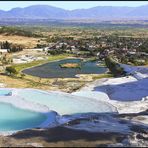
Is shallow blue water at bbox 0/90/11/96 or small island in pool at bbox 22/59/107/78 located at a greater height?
shallow blue water at bbox 0/90/11/96

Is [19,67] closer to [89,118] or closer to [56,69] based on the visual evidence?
[56,69]

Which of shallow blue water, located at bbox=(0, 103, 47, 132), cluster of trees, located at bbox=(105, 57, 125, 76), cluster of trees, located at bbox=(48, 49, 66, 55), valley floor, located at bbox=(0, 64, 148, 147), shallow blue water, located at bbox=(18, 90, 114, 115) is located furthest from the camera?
cluster of trees, located at bbox=(48, 49, 66, 55)

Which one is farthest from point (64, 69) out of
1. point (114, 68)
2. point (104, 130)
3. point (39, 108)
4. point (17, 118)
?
point (104, 130)

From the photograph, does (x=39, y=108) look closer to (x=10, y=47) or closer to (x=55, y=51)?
(x=55, y=51)

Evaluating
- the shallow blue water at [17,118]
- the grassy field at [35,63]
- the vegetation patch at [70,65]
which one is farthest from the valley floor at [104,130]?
the grassy field at [35,63]

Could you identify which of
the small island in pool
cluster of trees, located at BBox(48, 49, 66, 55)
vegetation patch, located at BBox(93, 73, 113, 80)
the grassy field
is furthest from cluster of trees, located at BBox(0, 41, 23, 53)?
vegetation patch, located at BBox(93, 73, 113, 80)

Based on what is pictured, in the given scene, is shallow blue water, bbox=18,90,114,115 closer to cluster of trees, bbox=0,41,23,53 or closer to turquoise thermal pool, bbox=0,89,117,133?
turquoise thermal pool, bbox=0,89,117,133

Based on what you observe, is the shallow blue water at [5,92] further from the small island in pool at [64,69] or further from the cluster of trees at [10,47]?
the cluster of trees at [10,47]
